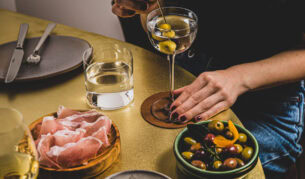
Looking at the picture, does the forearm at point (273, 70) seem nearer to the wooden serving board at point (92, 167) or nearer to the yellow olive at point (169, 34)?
the yellow olive at point (169, 34)

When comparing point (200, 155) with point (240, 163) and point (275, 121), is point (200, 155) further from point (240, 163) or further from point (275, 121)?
point (275, 121)

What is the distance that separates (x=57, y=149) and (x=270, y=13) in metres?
0.83

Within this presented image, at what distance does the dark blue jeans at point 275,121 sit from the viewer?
1.02m

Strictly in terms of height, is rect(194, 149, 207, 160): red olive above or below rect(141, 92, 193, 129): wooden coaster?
above

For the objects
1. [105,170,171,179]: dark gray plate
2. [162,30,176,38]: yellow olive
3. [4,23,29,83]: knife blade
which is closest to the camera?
[105,170,171,179]: dark gray plate

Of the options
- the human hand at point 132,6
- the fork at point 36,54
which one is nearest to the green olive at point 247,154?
the human hand at point 132,6

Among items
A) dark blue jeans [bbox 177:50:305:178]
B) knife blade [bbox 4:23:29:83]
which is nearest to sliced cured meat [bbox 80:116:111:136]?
knife blade [bbox 4:23:29:83]

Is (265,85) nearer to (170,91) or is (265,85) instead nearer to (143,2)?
(170,91)

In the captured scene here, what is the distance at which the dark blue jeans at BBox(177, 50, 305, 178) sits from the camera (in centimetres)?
102

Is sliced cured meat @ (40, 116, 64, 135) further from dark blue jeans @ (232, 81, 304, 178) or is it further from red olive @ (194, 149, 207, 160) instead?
dark blue jeans @ (232, 81, 304, 178)

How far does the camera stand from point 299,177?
152cm

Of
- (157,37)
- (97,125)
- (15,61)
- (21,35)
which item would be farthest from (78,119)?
(21,35)

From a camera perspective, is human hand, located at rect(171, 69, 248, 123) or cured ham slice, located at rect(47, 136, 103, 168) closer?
cured ham slice, located at rect(47, 136, 103, 168)

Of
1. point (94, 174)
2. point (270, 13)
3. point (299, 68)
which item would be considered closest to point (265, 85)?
point (299, 68)
